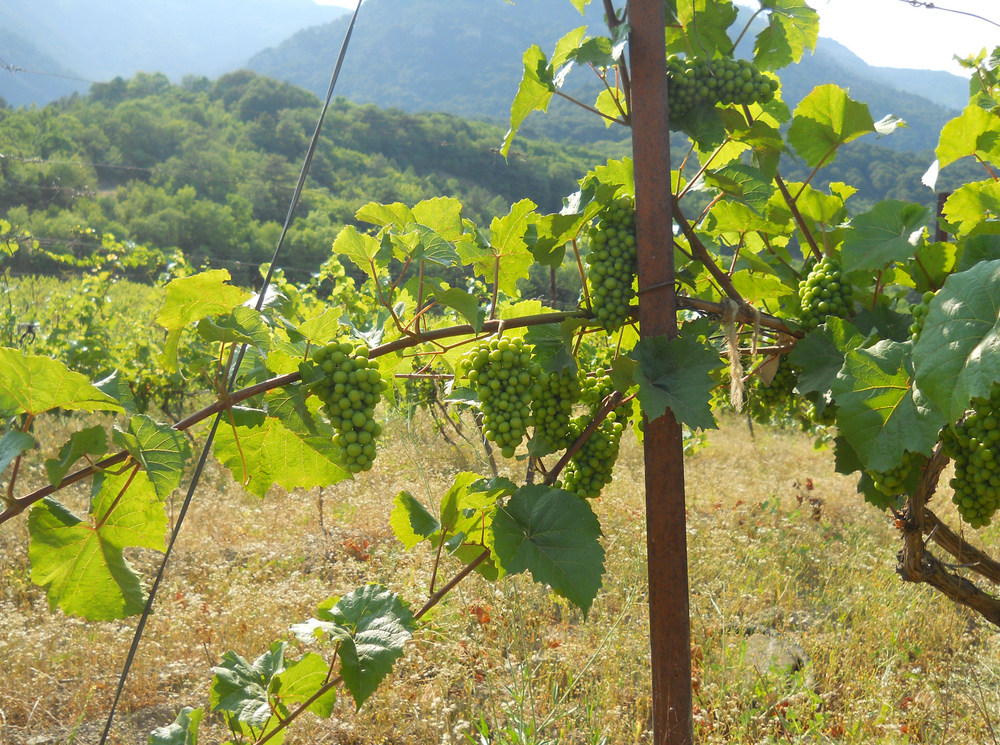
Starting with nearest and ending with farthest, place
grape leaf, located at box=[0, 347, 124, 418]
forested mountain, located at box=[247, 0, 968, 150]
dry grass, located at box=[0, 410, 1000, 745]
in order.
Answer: grape leaf, located at box=[0, 347, 124, 418] → dry grass, located at box=[0, 410, 1000, 745] → forested mountain, located at box=[247, 0, 968, 150]

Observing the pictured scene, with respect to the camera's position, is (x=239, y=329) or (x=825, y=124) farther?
(x=825, y=124)

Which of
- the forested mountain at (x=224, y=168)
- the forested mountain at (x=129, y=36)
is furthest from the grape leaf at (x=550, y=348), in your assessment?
the forested mountain at (x=129, y=36)

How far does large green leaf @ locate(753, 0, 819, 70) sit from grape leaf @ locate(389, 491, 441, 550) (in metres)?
1.25

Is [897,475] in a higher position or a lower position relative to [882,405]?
lower

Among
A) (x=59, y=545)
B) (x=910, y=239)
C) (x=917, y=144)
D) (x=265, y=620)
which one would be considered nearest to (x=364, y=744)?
(x=265, y=620)

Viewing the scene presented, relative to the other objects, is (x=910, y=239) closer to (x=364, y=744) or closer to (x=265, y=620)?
(x=364, y=744)

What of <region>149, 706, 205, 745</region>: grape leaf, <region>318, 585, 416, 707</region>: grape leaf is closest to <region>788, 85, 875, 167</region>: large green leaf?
<region>318, 585, 416, 707</region>: grape leaf

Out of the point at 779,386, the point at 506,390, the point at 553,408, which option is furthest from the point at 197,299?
the point at 779,386

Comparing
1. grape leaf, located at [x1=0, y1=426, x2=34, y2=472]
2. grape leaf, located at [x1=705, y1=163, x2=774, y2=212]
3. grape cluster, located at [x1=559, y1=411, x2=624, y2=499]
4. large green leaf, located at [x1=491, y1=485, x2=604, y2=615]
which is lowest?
large green leaf, located at [x1=491, y1=485, x2=604, y2=615]

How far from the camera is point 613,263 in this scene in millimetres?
1132

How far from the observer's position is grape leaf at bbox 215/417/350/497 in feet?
3.85

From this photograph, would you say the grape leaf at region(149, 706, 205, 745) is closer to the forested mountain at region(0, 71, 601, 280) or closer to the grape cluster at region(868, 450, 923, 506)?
the grape cluster at region(868, 450, 923, 506)

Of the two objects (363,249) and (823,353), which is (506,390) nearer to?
(363,249)

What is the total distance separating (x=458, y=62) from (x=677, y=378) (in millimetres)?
89291
